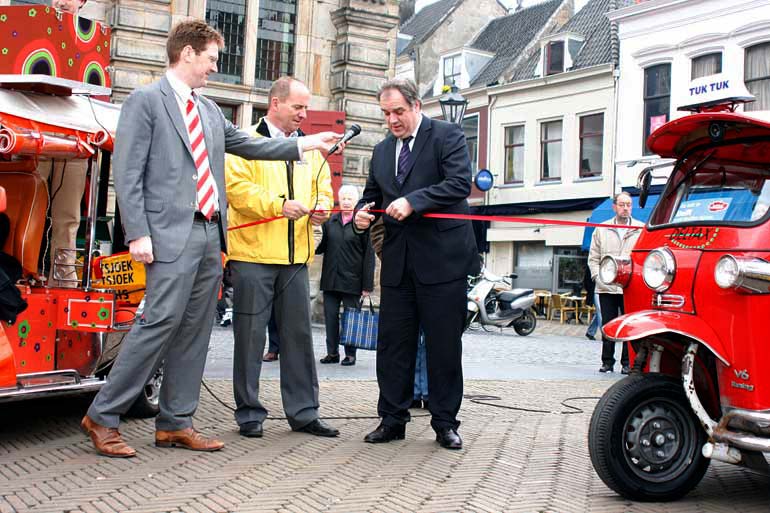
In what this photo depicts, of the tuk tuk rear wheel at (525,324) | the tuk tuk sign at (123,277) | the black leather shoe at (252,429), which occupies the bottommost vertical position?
the tuk tuk rear wheel at (525,324)

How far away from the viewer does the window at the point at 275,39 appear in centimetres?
1786

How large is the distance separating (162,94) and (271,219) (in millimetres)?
1018

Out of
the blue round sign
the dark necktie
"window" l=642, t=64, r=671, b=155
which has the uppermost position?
"window" l=642, t=64, r=671, b=155

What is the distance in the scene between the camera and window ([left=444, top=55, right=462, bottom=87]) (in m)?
38.2

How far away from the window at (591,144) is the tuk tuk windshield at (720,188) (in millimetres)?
25917

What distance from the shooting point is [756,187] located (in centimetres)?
476

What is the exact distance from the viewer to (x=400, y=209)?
5.60 metres

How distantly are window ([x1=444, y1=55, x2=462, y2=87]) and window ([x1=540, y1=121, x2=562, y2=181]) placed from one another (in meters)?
6.17

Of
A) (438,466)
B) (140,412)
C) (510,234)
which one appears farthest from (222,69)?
(510,234)

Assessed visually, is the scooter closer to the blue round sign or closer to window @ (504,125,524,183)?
the blue round sign

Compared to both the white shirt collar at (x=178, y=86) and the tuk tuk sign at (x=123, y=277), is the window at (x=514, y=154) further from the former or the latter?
the white shirt collar at (x=178, y=86)

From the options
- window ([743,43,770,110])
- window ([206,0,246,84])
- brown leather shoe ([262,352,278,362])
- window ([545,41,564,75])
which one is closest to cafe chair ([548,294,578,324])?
window ([743,43,770,110])

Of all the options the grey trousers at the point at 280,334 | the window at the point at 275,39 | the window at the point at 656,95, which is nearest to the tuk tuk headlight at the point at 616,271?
the grey trousers at the point at 280,334

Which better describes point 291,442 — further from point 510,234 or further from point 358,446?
point 510,234
